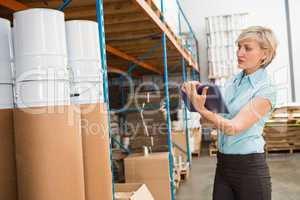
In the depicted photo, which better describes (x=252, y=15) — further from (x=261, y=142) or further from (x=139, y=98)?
(x=261, y=142)

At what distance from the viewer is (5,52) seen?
1646mm

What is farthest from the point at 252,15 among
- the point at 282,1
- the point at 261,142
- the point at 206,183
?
the point at 261,142

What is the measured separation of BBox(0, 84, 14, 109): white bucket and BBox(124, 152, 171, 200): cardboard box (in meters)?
2.98

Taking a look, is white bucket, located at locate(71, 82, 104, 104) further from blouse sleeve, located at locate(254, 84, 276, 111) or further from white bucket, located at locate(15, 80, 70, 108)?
blouse sleeve, located at locate(254, 84, 276, 111)

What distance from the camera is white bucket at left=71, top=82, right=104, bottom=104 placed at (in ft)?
6.29

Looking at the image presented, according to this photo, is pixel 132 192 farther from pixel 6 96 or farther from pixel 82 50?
pixel 6 96

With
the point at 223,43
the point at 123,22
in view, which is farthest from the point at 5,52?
the point at 223,43

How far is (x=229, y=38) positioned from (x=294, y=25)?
2.45m

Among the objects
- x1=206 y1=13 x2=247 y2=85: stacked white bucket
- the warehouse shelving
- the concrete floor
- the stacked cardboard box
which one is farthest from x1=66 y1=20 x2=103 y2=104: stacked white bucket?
x1=206 y1=13 x2=247 y2=85: stacked white bucket

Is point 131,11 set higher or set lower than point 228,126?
higher

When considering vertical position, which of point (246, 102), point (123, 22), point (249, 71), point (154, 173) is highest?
point (123, 22)

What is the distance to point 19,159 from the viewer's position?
1.61 metres

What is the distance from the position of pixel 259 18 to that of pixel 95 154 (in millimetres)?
10593

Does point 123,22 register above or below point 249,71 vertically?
above
